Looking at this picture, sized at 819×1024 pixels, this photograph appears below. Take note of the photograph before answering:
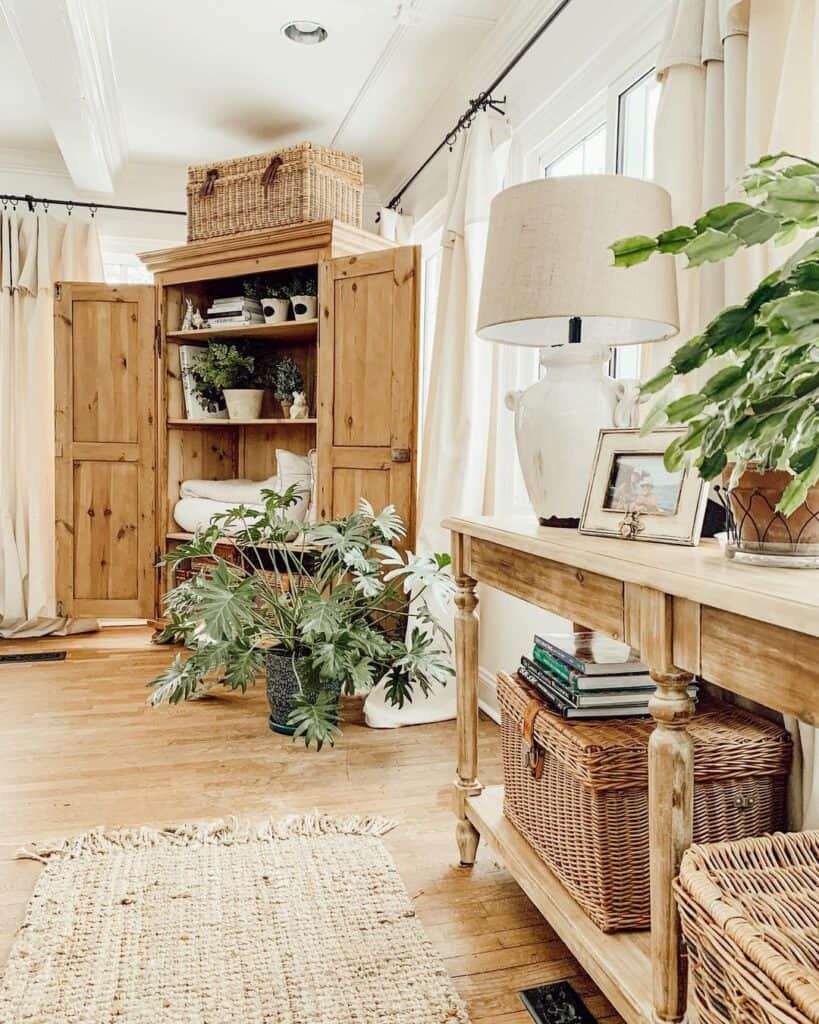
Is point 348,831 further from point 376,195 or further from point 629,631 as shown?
point 376,195

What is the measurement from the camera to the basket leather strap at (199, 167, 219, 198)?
3865mm

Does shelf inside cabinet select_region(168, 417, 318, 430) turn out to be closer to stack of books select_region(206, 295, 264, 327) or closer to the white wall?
stack of books select_region(206, 295, 264, 327)

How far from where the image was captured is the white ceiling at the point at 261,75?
2.96m

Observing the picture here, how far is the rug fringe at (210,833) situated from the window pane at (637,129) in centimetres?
191

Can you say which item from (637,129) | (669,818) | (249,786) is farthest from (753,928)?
(637,129)

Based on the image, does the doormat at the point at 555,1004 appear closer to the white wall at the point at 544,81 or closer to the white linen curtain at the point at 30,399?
the white wall at the point at 544,81

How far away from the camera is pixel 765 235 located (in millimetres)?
682

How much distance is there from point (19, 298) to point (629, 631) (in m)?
4.18

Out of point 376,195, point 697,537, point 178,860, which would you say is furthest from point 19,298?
point 697,537

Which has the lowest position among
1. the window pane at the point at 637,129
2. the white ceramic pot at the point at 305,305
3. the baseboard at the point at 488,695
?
the baseboard at the point at 488,695

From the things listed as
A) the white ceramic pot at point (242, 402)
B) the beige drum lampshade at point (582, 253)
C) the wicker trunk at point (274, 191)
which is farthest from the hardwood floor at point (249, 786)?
the wicker trunk at point (274, 191)

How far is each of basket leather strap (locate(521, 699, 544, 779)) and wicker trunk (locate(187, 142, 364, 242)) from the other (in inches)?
104

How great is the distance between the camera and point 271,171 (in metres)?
3.68

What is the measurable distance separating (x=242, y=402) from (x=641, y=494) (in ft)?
9.73
